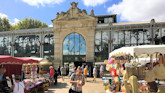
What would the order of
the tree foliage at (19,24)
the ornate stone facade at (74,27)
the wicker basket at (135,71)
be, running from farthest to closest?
the tree foliage at (19,24) → the ornate stone facade at (74,27) → the wicker basket at (135,71)

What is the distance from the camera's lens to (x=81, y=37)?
2264cm

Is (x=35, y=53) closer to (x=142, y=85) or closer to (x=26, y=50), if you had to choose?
(x=26, y=50)

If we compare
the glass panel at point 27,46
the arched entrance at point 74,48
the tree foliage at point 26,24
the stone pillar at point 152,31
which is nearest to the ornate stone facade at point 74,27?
the arched entrance at point 74,48

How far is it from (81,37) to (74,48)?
212 centimetres

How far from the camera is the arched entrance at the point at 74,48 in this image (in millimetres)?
22531

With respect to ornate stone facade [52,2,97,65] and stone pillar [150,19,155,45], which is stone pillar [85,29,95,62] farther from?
stone pillar [150,19,155,45]

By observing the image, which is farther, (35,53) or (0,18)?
(0,18)

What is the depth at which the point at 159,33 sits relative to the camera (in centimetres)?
1900

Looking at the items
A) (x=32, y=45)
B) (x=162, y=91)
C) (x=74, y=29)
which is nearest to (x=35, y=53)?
(x=32, y=45)

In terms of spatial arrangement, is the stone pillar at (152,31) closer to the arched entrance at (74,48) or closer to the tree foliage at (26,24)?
the arched entrance at (74,48)

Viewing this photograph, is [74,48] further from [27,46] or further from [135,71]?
[135,71]

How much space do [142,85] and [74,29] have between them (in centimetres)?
1645

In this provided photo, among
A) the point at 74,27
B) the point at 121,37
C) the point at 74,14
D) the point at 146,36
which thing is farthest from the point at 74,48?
the point at 146,36

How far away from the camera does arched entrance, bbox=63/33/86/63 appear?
2253 centimetres
